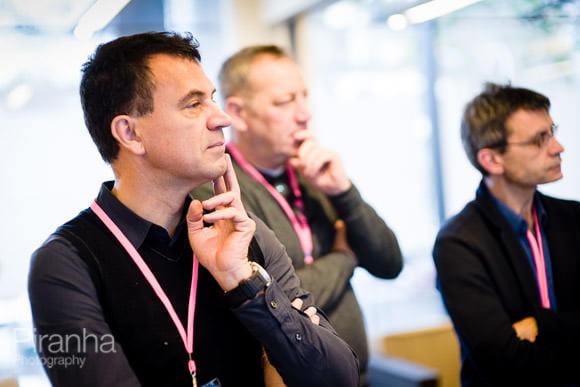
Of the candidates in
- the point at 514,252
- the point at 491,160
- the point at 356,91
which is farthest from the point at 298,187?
the point at 356,91

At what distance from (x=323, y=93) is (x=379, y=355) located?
2058 mm

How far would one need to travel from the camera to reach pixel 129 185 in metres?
1.60

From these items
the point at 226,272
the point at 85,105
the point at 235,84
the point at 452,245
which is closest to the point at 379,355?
the point at 452,245

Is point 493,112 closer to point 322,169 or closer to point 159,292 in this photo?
point 322,169

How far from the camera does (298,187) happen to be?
8.03 ft

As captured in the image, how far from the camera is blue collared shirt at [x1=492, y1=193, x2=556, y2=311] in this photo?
2.11m

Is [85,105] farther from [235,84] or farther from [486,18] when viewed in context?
[486,18]

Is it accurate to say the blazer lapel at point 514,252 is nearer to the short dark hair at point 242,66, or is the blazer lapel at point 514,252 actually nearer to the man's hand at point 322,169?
the man's hand at point 322,169

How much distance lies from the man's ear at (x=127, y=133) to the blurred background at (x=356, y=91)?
0.89 metres

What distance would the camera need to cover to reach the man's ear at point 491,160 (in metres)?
2.15

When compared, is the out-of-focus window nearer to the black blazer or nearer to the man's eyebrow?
the black blazer

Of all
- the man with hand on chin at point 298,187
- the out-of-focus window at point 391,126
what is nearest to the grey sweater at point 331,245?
the man with hand on chin at point 298,187

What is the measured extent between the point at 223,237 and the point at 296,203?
2.71 feet

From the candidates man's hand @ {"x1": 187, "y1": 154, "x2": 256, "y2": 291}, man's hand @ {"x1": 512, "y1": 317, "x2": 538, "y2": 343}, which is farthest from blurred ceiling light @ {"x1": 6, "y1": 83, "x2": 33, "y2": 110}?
man's hand @ {"x1": 512, "y1": 317, "x2": 538, "y2": 343}
